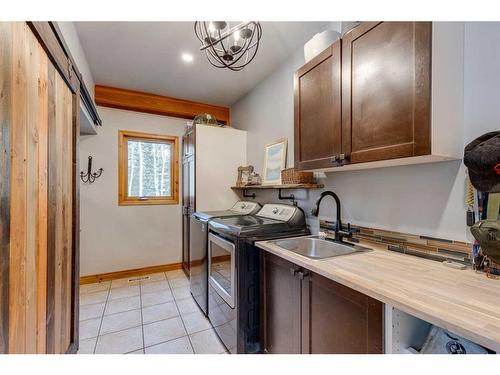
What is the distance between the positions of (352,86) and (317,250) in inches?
45.3

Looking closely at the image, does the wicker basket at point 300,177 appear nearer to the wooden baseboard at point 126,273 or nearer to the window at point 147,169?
the window at point 147,169

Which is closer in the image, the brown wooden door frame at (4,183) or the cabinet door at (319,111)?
the brown wooden door frame at (4,183)

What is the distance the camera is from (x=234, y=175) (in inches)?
124

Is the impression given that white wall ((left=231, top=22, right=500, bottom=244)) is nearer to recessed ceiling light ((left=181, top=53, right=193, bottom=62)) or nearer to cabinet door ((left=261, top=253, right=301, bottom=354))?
cabinet door ((left=261, top=253, right=301, bottom=354))

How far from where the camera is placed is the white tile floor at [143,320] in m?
1.86

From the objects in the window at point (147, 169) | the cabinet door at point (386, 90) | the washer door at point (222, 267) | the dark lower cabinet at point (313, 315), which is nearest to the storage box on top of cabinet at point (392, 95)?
the cabinet door at point (386, 90)

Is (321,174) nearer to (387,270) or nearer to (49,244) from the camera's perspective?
(387,270)

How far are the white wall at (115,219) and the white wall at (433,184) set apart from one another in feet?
7.63

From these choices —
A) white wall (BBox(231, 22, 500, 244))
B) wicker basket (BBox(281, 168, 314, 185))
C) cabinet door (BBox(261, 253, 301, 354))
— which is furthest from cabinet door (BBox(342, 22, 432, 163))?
cabinet door (BBox(261, 253, 301, 354))

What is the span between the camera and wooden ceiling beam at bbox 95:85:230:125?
3.01 metres

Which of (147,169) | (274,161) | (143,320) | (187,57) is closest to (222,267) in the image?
(143,320)

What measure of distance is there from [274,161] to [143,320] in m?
2.06

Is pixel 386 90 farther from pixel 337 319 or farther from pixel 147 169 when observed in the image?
pixel 147 169
